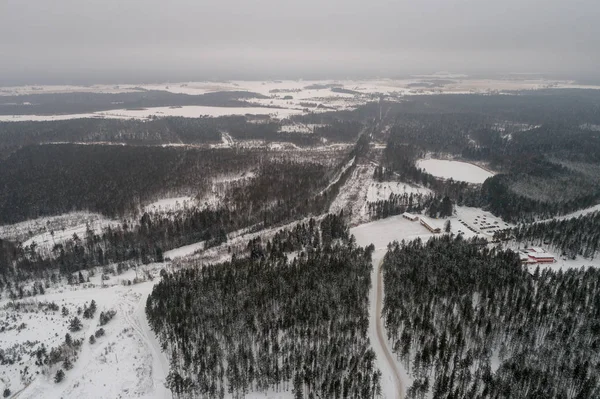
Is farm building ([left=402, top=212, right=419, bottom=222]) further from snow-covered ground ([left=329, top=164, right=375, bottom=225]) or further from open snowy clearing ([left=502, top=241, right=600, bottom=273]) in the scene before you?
open snowy clearing ([left=502, top=241, right=600, bottom=273])

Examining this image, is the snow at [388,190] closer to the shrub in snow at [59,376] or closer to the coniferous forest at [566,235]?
the coniferous forest at [566,235]

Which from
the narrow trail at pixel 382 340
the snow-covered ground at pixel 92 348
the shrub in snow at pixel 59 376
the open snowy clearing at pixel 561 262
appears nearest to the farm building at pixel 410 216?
the open snowy clearing at pixel 561 262

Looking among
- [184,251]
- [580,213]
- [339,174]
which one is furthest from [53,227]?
[580,213]

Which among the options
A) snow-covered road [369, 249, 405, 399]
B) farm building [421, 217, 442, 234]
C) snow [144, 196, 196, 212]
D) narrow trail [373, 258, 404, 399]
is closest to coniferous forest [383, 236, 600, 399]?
narrow trail [373, 258, 404, 399]

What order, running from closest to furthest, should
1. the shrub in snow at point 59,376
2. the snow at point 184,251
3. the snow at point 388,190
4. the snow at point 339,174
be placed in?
the shrub in snow at point 59,376 → the snow at point 184,251 → the snow at point 388,190 → the snow at point 339,174

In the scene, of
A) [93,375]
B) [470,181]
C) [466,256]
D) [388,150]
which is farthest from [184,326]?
[388,150]

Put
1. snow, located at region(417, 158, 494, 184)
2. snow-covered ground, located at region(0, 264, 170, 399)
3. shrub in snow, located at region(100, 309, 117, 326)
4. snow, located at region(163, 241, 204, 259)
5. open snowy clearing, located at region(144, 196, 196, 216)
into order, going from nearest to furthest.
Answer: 1. snow-covered ground, located at region(0, 264, 170, 399)
2. shrub in snow, located at region(100, 309, 117, 326)
3. snow, located at region(163, 241, 204, 259)
4. open snowy clearing, located at region(144, 196, 196, 216)
5. snow, located at region(417, 158, 494, 184)

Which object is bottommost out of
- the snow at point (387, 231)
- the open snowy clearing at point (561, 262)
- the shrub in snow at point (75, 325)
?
the shrub in snow at point (75, 325)
